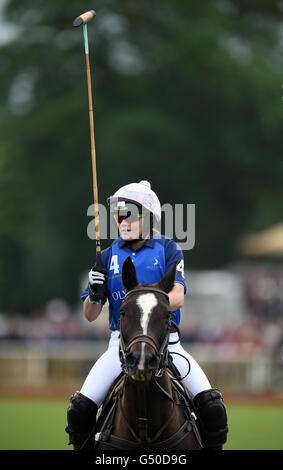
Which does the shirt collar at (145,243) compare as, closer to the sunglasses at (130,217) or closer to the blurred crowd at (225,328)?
the sunglasses at (130,217)

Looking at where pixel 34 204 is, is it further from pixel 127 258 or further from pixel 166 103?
Answer: pixel 127 258

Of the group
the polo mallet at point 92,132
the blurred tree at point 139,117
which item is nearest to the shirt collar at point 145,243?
the polo mallet at point 92,132

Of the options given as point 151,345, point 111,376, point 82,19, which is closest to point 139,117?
point 82,19

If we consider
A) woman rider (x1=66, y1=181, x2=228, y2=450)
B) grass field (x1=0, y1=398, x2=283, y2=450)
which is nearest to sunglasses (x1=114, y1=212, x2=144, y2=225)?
Answer: woman rider (x1=66, y1=181, x2=228, y2=450)

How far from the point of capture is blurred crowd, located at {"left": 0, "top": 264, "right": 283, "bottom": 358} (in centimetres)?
2086

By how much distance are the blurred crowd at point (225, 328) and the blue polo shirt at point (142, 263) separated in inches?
538

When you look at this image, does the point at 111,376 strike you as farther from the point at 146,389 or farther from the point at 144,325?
the point at 144,325

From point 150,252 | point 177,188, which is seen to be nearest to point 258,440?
point 150,252

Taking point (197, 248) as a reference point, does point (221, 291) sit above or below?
below

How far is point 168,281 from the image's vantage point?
5520 mm

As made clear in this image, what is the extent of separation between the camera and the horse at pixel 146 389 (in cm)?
511

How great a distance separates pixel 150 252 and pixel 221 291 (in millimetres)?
23244

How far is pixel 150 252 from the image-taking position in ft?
19.6

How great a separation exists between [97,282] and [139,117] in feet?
89.9
